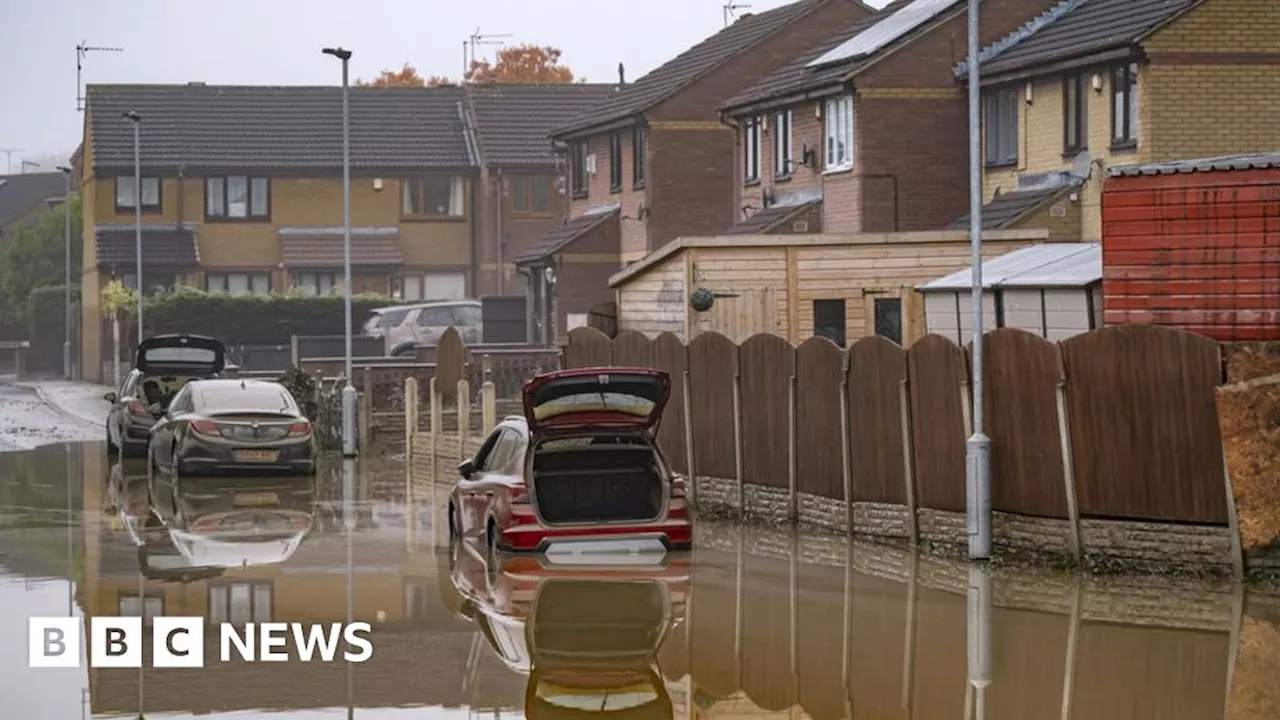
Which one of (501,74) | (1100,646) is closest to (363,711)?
(1100,646)

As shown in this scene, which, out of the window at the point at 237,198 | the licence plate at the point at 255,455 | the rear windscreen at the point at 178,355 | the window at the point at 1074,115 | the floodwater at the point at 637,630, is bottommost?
the floodwater at the point at 637,630

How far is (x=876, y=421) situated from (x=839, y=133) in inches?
896

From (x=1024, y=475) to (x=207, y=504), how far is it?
36.4 feet

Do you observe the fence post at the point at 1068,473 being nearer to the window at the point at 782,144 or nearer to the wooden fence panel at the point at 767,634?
the wooden fence panel at the point at 767,634

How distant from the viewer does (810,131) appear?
47.3 m

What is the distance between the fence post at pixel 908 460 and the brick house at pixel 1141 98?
537 inches

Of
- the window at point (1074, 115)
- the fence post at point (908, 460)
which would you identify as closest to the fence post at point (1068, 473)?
the fence post at point (908, 460)

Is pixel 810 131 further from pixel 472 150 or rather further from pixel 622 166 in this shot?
pixel 472 150

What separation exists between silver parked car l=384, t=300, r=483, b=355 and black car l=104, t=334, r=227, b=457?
22390mm

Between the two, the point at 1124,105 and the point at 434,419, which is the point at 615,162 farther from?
the point at 1124,105

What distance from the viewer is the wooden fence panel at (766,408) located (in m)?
25.6

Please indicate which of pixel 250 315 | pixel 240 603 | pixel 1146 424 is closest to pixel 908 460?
pixel 1146 424

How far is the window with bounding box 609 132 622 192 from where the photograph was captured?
60594 mm

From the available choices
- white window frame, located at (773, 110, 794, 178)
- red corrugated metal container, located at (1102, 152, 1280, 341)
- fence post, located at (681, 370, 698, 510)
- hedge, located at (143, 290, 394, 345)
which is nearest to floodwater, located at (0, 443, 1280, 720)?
fence post, located at (681, 370, 698, 510)
